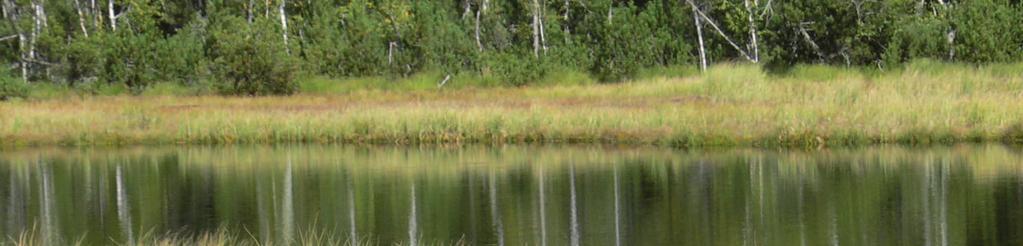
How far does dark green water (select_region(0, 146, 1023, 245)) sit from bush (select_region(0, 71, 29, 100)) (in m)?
15.1

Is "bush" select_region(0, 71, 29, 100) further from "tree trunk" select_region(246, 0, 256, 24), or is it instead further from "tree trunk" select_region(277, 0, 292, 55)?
"tree trunk" select_region(277, 0, 292, 55)

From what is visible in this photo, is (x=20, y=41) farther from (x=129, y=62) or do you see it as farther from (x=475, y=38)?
(x=475, y=38)

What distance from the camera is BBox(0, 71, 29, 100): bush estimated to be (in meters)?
41.8

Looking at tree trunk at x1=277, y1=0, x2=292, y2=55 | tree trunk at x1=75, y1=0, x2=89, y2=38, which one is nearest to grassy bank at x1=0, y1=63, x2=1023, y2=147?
tree trunk at x1=277, y1=0, x2=292, y2=55

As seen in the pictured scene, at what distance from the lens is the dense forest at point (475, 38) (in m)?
41.5

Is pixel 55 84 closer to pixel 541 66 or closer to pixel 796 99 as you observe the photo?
pixel 541 66

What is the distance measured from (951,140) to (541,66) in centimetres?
1938

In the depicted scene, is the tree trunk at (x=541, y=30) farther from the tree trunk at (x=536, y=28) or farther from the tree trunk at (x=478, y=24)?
the tree trunk at (x=478, y=24)

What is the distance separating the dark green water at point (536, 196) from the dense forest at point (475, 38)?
53.5 feet

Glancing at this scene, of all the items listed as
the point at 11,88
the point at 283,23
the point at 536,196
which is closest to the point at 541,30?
the point at 283,23

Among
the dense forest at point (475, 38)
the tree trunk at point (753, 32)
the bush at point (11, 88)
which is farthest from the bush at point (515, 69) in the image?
the bush at point (11, 88)

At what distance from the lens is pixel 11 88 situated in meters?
41.9

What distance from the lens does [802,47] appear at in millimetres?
43188

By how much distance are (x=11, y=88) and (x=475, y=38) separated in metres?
15.6
